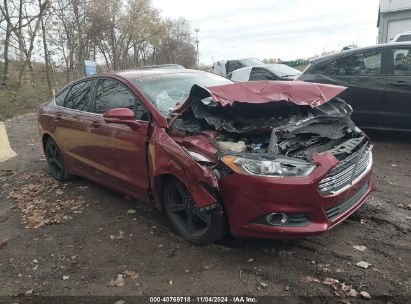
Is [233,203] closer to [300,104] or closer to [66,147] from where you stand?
[300,104]

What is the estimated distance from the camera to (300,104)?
13.5ft

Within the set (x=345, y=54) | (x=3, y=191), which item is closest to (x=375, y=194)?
(x=345, y=54)

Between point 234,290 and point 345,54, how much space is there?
5.57m

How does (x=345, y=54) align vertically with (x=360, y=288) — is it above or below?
above

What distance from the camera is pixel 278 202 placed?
3.36 m

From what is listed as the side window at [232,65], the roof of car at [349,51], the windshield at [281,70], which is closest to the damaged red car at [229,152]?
the roof of car at [349,51]

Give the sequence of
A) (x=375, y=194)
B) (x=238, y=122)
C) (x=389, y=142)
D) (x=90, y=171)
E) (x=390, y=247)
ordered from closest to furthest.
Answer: (x=390, y=247) → (x=238, y=122) → (x=375, y=194) → (x=90, y=171) → (x=389, y=142)

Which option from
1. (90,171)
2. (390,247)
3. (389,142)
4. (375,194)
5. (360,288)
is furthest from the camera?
(389,142)

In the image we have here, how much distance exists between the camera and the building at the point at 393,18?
27062 millimetres

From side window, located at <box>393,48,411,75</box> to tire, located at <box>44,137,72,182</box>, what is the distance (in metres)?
5.53

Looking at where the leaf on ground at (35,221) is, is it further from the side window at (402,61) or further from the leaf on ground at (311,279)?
the side window at (402,61)

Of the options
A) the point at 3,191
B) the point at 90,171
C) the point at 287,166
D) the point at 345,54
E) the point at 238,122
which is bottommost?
the point at 3,191

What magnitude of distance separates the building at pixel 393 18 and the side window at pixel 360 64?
71.9 feet

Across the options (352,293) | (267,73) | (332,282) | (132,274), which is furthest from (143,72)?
(267,73)
